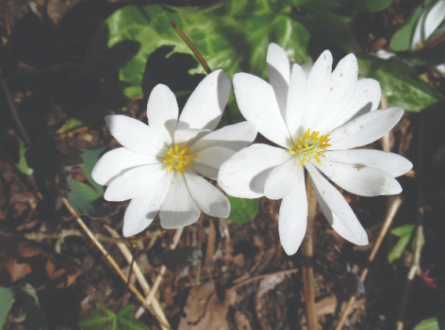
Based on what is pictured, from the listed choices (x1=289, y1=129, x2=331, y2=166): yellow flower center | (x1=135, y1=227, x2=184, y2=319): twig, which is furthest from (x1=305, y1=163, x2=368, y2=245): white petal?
(x1=135, y1=227, x2=184, y2=319): twig

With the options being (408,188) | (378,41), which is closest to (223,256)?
(408,188)

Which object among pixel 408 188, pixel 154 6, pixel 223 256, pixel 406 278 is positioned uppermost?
pixel 154 6

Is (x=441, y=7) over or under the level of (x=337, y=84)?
under

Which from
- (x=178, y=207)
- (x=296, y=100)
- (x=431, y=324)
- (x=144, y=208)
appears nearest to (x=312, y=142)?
(x=296, y=100)

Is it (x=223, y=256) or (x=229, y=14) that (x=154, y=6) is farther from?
(x=223, y=256)

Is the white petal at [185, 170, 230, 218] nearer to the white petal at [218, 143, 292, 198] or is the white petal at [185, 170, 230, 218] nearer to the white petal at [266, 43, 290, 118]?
the white petal at [218, 143, 292, 198]

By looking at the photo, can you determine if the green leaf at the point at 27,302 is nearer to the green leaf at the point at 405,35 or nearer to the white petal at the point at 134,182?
the white petal at the point at 134,182
